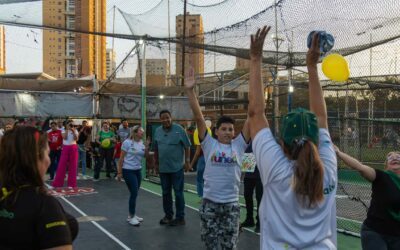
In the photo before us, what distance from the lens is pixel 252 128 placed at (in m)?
2.40

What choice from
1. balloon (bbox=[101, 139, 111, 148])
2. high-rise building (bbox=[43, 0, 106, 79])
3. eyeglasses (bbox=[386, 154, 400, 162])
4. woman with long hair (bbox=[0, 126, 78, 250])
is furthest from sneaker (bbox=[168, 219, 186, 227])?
balloon (bbox=[101, 139, 111, 148])

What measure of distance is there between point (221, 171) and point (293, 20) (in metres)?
5.03

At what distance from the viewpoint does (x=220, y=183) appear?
4.92 metres

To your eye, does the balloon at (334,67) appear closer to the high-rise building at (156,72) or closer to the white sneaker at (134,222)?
the white sneaker at (134,222)

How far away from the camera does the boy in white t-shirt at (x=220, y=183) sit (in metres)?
4.75

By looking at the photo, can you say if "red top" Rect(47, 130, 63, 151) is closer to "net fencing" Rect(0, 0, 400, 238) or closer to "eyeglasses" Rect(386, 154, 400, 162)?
"net fencing" Rect(0, 0, 400, 238)

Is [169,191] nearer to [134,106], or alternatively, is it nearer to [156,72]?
[134,106]

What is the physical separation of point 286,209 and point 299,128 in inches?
16.0

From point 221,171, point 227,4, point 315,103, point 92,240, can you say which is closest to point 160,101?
point 227,4

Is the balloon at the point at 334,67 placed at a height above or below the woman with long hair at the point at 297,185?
above

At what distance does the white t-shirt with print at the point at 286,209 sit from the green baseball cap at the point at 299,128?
0.09 metres

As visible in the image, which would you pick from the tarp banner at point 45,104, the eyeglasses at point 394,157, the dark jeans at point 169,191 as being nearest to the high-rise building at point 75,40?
the tarp banner at point 45,104

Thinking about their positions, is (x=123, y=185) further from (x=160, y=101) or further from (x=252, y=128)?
(x=252, y=128)

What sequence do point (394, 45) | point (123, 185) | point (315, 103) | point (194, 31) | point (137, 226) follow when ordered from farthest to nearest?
point (123, 185)
point (194, 31)
point (394, 45)
point (137, 226)
point (315, 103)
